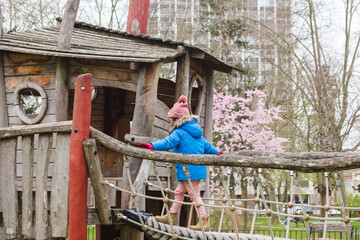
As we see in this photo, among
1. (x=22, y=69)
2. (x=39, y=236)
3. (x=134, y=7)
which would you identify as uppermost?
(x=134, y=7)

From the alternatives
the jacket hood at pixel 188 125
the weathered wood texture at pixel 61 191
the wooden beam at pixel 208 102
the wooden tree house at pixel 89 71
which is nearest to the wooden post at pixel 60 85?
the wooden tree house at pixel 89 71

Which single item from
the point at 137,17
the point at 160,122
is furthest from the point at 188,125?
the point at 137,17

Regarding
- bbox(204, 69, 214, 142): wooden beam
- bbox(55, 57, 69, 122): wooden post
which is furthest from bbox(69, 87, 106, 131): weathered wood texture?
bbox(55, 57, 69, 122): wooden post

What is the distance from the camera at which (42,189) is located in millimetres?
4277

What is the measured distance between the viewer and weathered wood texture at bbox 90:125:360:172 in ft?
9.43

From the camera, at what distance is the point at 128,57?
5.48 meters

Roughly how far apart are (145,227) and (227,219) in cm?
892

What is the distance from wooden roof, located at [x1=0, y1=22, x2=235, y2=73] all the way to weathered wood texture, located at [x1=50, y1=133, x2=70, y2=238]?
1503 mm

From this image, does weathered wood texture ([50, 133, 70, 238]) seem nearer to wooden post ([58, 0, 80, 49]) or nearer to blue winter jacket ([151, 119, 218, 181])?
blue winter jacket ([151, 119, 218, 181])

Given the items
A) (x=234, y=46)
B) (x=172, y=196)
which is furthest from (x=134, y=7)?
(x=234, y=46)

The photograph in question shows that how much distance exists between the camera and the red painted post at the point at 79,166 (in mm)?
4121

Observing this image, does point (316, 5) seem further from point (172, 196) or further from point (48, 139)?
point (48, 139)

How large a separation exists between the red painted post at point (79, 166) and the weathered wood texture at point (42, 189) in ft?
0.91

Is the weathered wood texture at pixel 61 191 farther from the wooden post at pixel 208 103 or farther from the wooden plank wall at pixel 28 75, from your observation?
the wooden post at pixel 208 103
